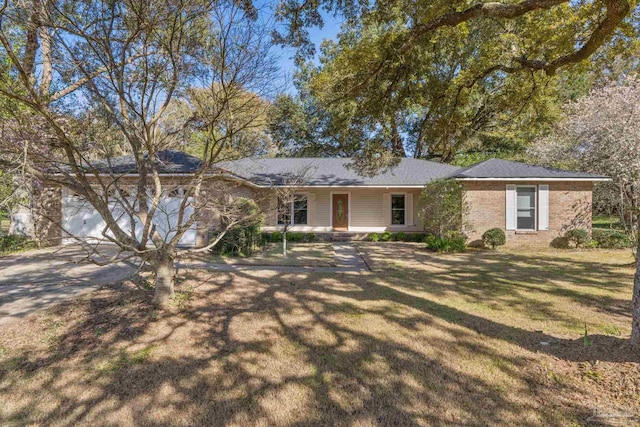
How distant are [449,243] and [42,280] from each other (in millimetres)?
11903

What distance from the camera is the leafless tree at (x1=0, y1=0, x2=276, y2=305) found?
4.16 m

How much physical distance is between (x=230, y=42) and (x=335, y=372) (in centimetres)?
450

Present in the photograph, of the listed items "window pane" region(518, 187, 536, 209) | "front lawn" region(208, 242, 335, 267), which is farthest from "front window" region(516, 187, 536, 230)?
"front lawn" region(208, 242, 335, 267)

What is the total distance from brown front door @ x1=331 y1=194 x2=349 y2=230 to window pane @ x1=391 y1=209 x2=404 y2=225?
2.33 meters

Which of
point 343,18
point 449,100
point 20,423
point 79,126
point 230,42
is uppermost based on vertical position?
point 343,18

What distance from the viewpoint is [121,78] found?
4430 mm

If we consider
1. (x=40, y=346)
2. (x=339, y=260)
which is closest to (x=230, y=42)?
(x=40, y=346)

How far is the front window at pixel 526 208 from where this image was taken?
42.2 feet

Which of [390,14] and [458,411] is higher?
[390,14]

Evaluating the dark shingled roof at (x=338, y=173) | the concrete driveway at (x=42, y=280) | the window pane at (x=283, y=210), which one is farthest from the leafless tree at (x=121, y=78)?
the dark shingled roof at (x=338, y=173)

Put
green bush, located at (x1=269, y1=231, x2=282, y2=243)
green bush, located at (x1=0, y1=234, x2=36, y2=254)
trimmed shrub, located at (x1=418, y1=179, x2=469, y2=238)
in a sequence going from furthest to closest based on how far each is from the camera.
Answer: green bush, located at (x1=269, y1=231, x2=282, y2=243)
trimmed shrub, located at (x1=418, y1=179, x2=469, y2=238)
green bush, located at (x1=0, y1=234, x2=36, y2=254)

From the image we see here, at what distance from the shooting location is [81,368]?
11.3 ft

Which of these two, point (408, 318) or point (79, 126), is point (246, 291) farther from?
point (79, 126)

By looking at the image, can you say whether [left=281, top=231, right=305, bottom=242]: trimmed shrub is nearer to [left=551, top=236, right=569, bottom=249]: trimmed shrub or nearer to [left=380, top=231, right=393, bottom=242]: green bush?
[left=380, top=231, right=393, bottom=242]: green bush
